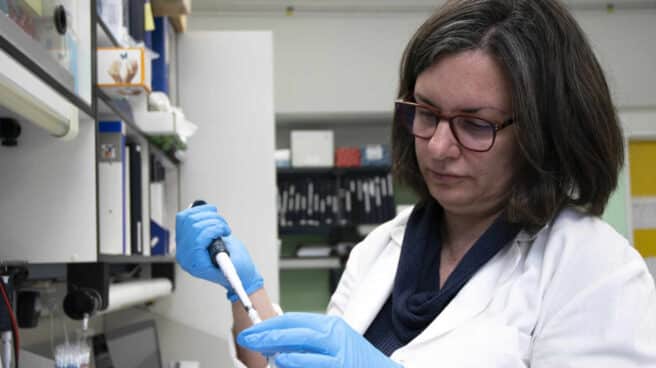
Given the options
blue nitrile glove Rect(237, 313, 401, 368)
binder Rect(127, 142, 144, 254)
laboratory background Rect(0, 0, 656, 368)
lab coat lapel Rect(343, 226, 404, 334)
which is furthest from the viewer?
binder Rect(127, 142, 144, 254)

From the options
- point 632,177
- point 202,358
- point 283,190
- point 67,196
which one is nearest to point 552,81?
point 67,196

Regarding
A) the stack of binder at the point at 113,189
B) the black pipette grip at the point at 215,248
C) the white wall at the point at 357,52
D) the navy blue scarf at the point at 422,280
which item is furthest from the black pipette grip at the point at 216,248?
the white wall at the point at 357,52

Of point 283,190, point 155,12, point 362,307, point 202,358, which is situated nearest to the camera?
point 362,307

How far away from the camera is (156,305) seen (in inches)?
97.6

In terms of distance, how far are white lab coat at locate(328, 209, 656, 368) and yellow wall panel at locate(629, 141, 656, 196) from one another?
3944mm

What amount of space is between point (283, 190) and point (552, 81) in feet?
10.8

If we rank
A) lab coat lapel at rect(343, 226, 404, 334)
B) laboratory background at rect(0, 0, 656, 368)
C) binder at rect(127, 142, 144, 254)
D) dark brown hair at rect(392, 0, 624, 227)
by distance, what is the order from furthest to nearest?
binder at rect(127, 142, 144, 254) → laboratory background at rect(0, 0, 656, 368) → lab coat lapel at rect(343, 226, 404, 334) → dark brown hair at rect(392, 0, 624, 227)

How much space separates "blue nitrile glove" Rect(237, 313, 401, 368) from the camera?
84 cm

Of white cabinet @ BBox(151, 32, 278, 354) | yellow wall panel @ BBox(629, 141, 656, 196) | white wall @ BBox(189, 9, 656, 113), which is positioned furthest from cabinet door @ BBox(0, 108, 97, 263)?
yellow wall panel @ BBox(629, 141, 656, 196)

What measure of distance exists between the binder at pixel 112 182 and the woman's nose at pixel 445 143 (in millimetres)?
786

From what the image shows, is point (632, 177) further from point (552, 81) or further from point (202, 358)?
point (552, 81)

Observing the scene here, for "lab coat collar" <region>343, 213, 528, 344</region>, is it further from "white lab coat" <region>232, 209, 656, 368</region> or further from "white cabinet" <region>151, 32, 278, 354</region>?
"white cabinet" <region>151, 32, 278, 354</region>

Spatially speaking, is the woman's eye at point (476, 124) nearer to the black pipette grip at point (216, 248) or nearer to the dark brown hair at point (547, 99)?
the dark brown hair at point (547, 99)

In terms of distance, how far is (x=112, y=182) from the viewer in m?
1.50
